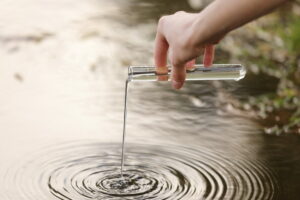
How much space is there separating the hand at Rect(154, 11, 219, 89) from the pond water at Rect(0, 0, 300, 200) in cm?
96

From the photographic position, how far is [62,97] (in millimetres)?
4516

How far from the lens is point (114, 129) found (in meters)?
4.02

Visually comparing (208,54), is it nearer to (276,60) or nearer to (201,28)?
(201,28)

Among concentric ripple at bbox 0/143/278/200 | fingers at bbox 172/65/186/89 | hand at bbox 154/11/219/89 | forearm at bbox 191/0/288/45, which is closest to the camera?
forearm at bbox 191/0/288/45

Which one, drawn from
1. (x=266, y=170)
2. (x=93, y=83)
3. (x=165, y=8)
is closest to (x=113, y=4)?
(x=165, y=8)

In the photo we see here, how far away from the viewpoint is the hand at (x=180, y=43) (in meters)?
2.20

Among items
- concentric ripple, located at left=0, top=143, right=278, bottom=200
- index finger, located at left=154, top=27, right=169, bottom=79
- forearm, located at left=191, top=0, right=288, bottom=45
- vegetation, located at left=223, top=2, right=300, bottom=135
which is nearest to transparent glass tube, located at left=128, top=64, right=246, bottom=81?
index finger, located at left=154, top=27, right=169, bottom=79

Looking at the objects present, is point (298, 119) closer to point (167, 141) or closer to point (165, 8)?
point (167, 141)

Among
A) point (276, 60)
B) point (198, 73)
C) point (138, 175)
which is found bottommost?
point (138, 175)

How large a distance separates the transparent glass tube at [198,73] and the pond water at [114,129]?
72cm

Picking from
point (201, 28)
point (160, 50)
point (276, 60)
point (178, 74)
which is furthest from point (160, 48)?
point (276, 60)

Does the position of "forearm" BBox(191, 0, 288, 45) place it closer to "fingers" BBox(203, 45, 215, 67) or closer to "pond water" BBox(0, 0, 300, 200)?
"fingers" BBox(203, 45, 215, 67)

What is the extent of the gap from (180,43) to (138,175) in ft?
4.23

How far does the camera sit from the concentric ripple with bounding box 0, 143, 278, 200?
10.6 feet
